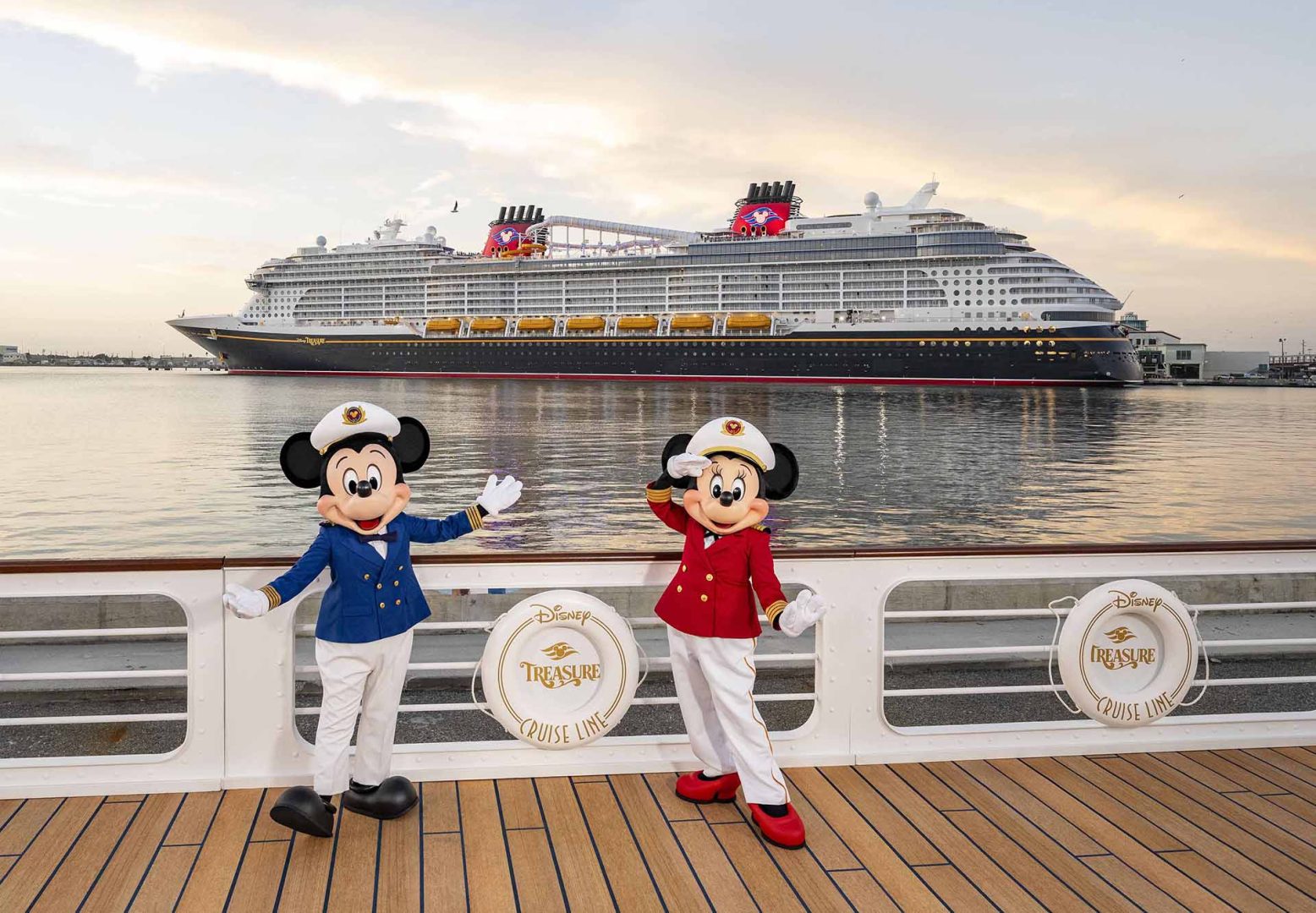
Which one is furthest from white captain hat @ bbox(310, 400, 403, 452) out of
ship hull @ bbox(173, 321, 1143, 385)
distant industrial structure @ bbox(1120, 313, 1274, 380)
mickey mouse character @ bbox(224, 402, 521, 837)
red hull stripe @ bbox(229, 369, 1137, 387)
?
distant industrial structure @ bbox(1120, 313, 1274, 380)

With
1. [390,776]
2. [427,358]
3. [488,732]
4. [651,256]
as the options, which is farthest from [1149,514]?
[427,358]

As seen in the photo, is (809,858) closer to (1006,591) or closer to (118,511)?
(1006,591)

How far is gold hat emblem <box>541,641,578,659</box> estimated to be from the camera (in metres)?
2.83

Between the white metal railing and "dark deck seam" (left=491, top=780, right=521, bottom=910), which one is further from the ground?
the white metal railing

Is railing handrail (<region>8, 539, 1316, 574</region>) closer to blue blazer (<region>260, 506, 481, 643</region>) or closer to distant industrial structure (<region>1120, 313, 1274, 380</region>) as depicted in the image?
blue blazer (<region>260, 506, 481, 643</region>)

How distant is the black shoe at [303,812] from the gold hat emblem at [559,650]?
71 centimetres

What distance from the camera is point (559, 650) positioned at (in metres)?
2.83

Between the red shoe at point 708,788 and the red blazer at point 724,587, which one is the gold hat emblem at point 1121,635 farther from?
the red shoe at point 708,788

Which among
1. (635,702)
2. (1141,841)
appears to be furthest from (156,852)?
(1141,841)

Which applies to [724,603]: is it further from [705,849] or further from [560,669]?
[705,849]

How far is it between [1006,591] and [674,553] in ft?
11.2

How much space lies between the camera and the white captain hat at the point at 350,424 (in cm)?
271

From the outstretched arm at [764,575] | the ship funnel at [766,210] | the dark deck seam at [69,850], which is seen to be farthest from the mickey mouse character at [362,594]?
the ship funnel at [766,210]

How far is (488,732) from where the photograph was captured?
3.86 m
